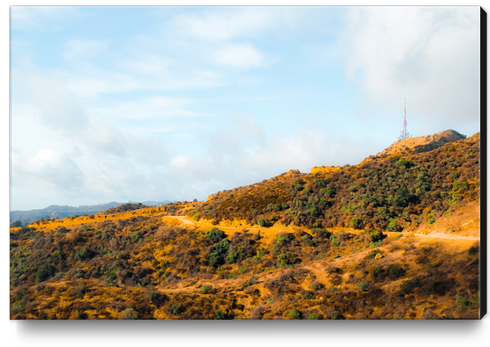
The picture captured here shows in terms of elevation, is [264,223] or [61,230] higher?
[264,223]

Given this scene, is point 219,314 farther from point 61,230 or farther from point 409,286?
point 61,230

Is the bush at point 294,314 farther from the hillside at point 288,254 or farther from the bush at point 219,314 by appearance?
the bush at point 219,314

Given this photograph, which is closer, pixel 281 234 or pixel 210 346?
pixel 210 346

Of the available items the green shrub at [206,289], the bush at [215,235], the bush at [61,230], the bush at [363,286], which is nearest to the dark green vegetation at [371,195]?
the bush at [215,235]

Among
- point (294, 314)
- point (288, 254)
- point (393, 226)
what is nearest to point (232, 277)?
point (288, 254)

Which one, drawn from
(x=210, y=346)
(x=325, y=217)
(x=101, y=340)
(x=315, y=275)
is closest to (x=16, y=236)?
(x=101, y=340)

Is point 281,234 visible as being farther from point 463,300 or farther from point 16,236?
point 16,236
